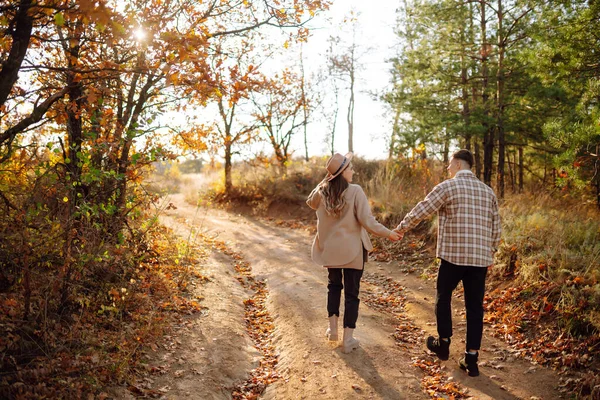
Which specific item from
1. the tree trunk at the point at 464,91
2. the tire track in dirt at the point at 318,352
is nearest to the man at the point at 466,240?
the tire track in dirt at the point at 318,352

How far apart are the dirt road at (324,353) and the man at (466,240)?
1.80ft

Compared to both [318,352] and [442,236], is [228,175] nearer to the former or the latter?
[318,352]

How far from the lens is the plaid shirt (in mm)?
4953

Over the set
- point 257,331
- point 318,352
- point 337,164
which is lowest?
point 257,331

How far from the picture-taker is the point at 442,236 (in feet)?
16.9

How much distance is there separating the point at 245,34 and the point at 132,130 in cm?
418

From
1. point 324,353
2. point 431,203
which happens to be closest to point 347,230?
point 431,203

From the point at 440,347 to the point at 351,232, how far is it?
1.60 metres

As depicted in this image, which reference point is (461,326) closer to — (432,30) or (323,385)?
(323,385)

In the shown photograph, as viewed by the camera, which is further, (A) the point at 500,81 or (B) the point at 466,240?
(A) the point at 500,81

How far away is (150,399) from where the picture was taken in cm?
447

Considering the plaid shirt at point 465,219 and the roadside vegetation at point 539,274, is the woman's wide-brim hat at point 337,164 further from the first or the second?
the roadside vegetation at point 539,274

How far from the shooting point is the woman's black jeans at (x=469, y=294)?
5008 millimetres

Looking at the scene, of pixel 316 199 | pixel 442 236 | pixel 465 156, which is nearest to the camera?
pixel 442 236
